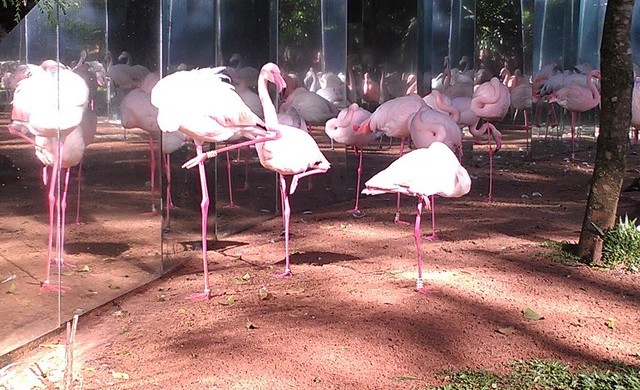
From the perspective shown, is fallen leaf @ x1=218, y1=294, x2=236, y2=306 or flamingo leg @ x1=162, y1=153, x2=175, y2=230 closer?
fallen leaf @ x1=218, y1=294, x2=236, y2=306

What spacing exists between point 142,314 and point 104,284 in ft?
0.91

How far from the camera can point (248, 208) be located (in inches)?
301

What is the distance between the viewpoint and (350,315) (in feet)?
16.1

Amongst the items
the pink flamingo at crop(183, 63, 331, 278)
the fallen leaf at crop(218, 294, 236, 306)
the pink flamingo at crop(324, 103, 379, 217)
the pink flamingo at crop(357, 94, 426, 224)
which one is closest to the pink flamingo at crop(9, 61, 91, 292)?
the fallen leaf at crop(218, 294, 236, 306)

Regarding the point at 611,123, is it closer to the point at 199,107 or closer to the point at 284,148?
the point at 284,148

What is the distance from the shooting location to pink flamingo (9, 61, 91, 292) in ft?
14.0

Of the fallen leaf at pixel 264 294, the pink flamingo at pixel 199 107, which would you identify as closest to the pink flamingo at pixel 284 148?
the fallen leaf at pixel 264 294

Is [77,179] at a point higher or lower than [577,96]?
lower

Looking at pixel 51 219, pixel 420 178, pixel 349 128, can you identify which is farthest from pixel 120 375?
pixel 349 128

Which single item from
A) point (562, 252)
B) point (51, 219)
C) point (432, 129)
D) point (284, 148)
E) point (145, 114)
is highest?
point (145, 114)

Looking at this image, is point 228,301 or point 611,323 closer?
point 611,323

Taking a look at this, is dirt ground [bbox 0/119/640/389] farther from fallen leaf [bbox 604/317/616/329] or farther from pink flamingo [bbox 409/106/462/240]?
pink flamingo [bbox 409/106/462/240]

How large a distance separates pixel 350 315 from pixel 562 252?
6.77 feet

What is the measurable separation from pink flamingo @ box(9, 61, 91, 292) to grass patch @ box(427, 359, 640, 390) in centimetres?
210
